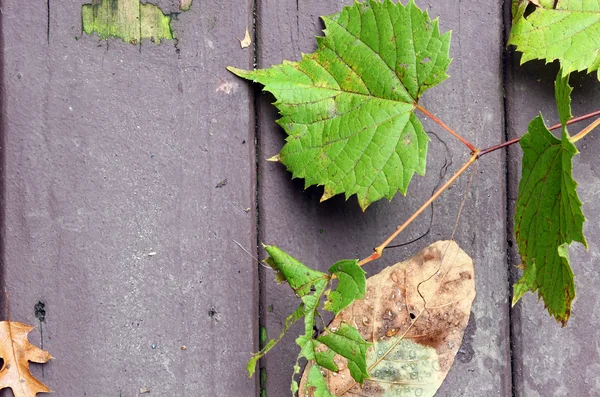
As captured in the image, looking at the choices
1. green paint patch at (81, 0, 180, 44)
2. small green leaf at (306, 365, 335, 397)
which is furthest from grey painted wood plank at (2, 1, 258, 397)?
small green leaf at (306, 365, 335, 397)

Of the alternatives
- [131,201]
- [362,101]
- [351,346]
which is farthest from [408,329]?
[131,201]

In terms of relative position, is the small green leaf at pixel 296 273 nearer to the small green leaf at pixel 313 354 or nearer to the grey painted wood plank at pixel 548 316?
the small green leaf at pixel 313 354

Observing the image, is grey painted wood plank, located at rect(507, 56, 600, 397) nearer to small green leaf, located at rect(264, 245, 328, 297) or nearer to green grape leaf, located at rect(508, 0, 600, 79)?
green grape leaf, located at rect(508, 0, 600, 79)

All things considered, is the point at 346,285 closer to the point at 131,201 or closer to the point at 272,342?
the point at 272,342

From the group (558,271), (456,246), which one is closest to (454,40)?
(456,246)

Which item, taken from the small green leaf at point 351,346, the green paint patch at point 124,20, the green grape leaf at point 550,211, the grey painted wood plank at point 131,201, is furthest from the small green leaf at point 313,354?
the green paint patch at point 124,20

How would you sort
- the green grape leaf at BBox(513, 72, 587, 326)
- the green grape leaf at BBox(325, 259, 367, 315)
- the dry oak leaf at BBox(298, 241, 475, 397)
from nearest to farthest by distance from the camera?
the green grape leaf at BBox(513, 72, 587, 326) → the green grape leaf at BBox(325, 259, 367, 315) → the dry oak leaf at BBox(298, 241, 475, 397)
